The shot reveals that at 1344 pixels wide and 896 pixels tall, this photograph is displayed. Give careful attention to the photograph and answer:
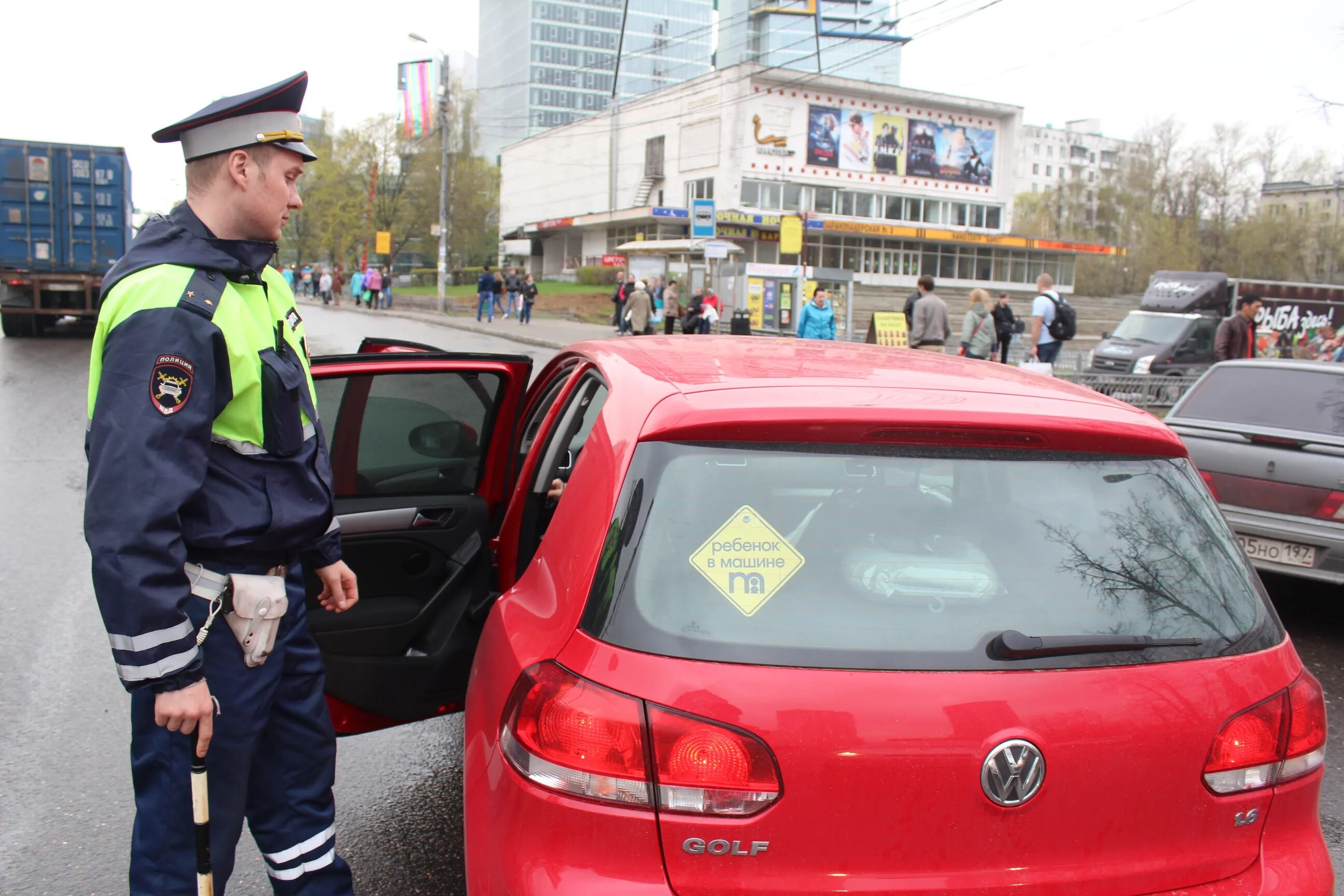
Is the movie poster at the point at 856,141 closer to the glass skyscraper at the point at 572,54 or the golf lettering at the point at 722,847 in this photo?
the golf lettering at the point at 722,847

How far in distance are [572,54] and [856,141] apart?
269ft

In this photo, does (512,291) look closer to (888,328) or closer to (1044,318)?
(888,328)

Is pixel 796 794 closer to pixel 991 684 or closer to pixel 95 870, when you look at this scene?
pixel 991 684

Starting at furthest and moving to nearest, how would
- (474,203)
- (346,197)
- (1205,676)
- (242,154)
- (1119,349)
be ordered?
(474,203), (346,197), (1119,349), (242,154), (1205,676)

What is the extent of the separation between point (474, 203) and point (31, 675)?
2654 inches

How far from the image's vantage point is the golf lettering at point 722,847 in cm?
164

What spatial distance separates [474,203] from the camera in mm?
68625

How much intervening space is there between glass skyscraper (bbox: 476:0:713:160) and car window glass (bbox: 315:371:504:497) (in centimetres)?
12276

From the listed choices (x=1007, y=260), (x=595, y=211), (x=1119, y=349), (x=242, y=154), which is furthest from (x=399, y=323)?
(x=1007, y=260)

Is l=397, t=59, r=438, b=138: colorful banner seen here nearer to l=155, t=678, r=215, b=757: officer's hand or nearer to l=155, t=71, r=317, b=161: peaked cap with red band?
l=155, t=71, r=317, b=161: peaked cap with red band

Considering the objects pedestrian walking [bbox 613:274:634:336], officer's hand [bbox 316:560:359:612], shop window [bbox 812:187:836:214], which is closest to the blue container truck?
pedestrian walking [bbox 613:274:634:336]

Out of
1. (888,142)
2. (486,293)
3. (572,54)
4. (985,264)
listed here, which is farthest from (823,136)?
(572,54)

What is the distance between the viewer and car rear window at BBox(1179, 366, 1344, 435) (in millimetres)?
6039

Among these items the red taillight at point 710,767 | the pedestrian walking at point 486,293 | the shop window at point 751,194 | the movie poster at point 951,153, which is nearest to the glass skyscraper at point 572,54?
the movie poster at point 951,153
